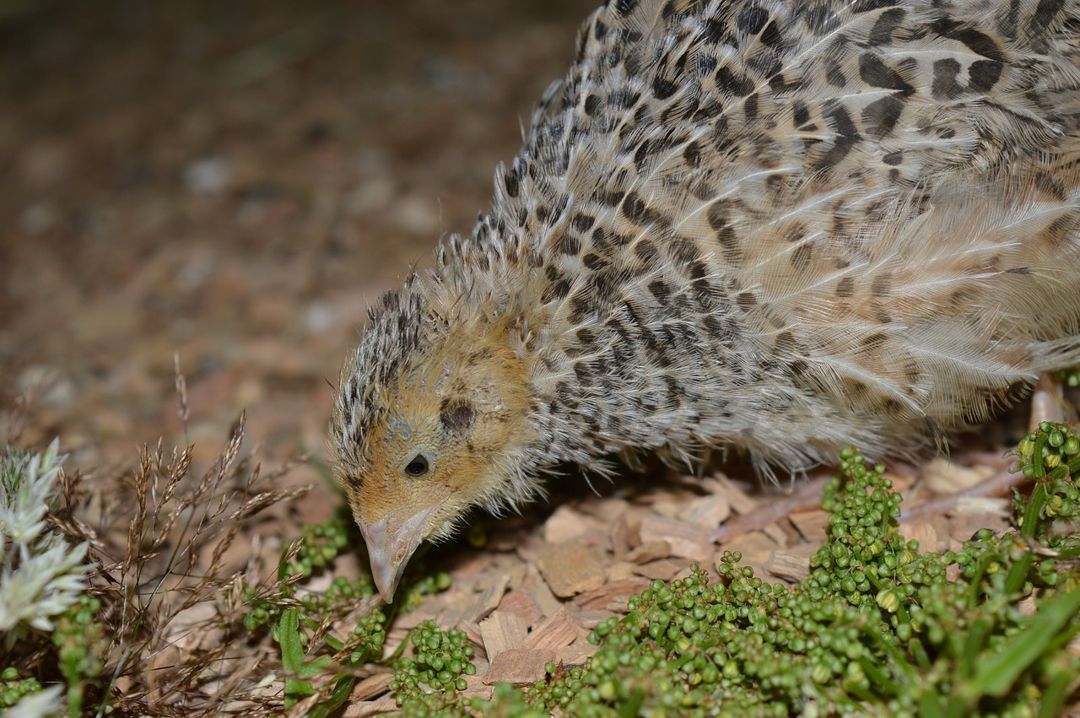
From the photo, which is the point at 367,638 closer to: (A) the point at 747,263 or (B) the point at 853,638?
(B) the point at 853,638

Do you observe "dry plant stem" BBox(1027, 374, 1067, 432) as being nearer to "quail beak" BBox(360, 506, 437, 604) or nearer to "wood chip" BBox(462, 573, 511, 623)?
"wood chip" BBox(462, 573, 511, 623)

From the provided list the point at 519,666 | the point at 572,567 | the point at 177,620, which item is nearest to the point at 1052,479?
the point at 572,567

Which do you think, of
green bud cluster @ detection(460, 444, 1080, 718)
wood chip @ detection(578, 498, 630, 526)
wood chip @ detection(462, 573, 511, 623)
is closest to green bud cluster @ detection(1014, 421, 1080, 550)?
green bud cluster @ detection(460, 444, 1080, 718)

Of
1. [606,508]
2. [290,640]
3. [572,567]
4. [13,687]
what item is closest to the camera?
[13,687]

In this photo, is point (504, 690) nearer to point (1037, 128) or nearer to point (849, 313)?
point (849, 313)

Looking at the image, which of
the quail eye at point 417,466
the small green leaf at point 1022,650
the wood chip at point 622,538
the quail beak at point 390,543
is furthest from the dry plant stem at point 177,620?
the small green leaf at point 1022,650

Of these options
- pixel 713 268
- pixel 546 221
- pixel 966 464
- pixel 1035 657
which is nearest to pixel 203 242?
pixel 546 221

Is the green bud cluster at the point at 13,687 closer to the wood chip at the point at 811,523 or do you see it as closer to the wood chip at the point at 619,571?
the wood chip at the point at 619,571
